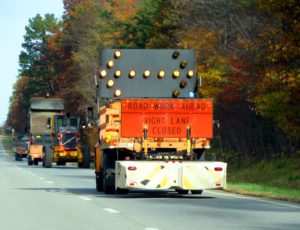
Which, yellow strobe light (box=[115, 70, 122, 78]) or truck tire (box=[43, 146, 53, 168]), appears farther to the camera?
truck tire (box=[43, 146, 53, 168])

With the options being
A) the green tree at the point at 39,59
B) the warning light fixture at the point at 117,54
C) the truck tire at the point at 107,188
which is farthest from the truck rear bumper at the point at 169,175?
the green tree at the point at 39,59

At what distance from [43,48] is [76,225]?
12044cm

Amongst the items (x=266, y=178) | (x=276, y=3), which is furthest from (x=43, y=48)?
(x=276, y=3)

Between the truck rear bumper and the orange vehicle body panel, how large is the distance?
33.5 inches

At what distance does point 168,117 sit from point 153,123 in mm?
380

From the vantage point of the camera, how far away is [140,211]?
21.4 m

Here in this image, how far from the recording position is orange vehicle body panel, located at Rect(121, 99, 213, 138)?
85.9 ft

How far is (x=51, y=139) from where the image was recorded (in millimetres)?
65938

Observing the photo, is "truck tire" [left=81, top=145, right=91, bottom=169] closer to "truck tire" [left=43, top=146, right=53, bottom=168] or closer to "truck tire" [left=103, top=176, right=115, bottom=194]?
"truck tire" [left=43, top=146, right=53, bottom=168]

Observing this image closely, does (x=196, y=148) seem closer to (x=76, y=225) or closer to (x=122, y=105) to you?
(x=122, y=105)

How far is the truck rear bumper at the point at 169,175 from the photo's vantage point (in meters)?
25.4

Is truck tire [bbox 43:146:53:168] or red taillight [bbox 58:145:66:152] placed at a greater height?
red taillight [bbox 58:145:66:152]

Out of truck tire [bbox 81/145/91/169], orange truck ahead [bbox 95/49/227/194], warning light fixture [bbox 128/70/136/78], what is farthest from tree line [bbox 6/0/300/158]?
truck tire [bbox 81/145/91/169]

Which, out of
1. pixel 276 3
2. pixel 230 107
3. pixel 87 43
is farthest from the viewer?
pixel 87 43
